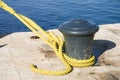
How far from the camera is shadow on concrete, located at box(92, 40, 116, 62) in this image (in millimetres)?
6557

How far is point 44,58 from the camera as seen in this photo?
6.24 meters

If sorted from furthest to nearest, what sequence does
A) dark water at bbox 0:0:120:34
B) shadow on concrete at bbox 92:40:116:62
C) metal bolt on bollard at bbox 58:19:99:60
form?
dark water at bbox 0:0:120:34
shadow on concrete at bbox 92:40:116:62
metal bolt on bollard at bbox 58:19:99:60

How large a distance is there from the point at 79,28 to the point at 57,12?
10.1 m

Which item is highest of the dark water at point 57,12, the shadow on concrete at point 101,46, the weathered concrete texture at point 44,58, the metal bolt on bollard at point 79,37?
the metal bolt on bollard at point 79,37

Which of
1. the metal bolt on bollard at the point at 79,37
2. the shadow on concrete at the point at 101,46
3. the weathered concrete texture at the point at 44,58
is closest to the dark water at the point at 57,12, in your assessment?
the weathered concrete texture at the point at 44,58

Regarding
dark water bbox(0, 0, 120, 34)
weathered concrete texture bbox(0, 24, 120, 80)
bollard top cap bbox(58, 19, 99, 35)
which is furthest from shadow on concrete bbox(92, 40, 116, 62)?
dark water bbox(0, 0, 120, 34)

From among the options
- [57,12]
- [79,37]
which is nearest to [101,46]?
[79,37]

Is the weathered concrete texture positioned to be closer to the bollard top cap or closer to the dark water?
the bollard top cap

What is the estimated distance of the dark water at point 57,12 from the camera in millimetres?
13953

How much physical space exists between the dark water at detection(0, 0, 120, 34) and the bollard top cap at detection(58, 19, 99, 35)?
748cm

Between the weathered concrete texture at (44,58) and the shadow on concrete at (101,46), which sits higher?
the shadow on concrete at (101,46)

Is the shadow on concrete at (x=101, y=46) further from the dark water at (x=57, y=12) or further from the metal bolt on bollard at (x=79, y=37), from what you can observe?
the dark water at (x=57, y=12)

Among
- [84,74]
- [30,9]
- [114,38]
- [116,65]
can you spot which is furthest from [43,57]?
[30,9]

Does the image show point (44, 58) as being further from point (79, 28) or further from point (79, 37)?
point (79, 28)
